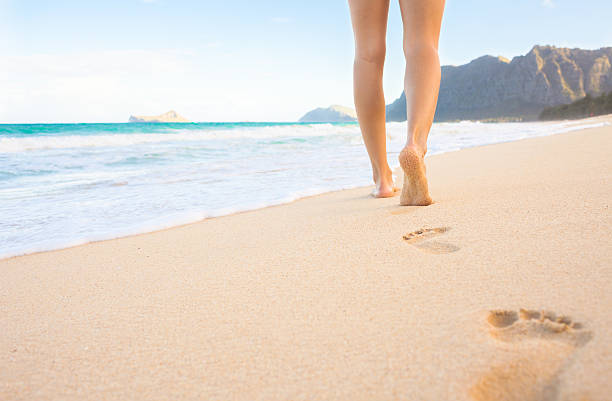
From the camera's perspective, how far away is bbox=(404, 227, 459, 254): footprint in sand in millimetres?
951

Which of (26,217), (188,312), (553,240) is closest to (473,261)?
(553,240)

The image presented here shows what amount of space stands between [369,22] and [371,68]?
178mm

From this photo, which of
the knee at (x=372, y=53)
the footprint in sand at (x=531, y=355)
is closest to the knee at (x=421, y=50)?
the knee at (x=372, y=53)

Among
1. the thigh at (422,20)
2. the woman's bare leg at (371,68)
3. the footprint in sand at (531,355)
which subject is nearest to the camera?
the footprint in sand at (531,355)

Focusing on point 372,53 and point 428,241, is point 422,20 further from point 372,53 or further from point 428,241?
point 428,241

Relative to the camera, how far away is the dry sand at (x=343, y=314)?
51 cm

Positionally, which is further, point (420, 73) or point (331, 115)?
point (331, 115)

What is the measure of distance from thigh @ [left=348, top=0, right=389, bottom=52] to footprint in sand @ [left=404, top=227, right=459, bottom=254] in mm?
867

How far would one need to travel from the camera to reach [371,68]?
1.61 meters

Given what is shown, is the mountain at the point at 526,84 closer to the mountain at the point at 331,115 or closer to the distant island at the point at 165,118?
the mountain at the point at 331,115

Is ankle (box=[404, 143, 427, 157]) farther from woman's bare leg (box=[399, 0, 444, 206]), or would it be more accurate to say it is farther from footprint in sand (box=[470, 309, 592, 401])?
footprint in sand (box=[470, 309, 592, 401])

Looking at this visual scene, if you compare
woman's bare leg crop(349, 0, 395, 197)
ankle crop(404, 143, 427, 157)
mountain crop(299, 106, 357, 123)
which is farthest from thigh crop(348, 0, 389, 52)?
mountain crop(299, 106, 357, 123)

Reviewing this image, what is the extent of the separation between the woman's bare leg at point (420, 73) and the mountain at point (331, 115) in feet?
295

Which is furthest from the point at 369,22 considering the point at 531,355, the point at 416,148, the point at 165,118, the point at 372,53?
the point at 165,118
